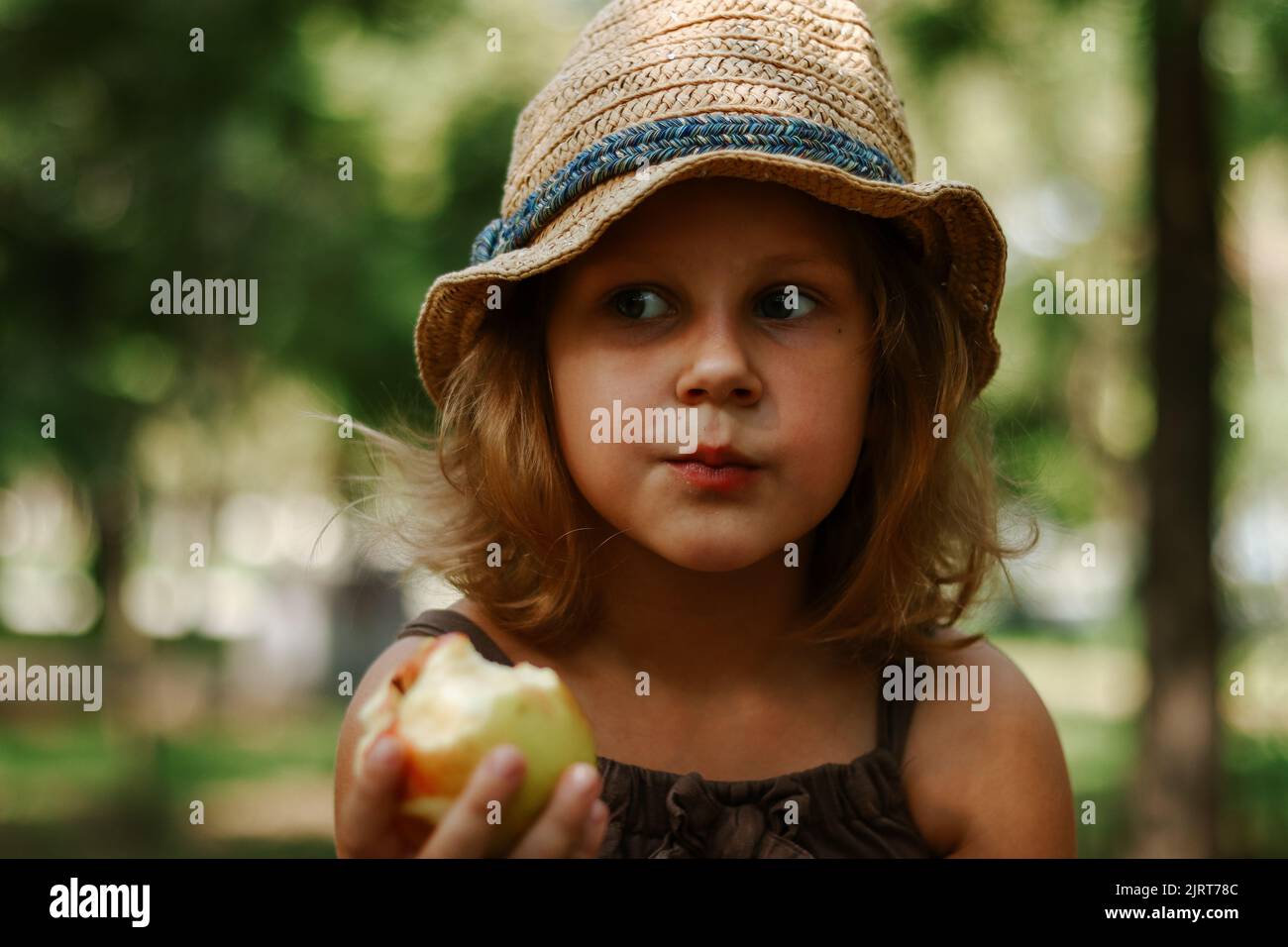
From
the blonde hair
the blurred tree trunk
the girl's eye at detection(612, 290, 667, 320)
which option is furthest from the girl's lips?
the blurred tree trunk

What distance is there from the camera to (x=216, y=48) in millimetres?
5785

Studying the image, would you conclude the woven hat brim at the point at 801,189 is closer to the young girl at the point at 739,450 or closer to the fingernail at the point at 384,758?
the young girl at the point at 739,450

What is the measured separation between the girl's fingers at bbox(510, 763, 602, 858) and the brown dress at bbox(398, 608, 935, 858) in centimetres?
57

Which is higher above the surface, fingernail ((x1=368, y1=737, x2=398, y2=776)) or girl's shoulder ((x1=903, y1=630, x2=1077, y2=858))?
fingernail ((x1=368, y1=737, x2=398, y2=776))

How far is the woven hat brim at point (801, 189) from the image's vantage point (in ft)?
6.84

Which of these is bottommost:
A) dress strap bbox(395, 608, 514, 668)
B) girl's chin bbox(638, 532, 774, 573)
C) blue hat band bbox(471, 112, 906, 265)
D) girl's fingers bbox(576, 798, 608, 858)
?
girl's fingers bbox(576, 798, 608, 858)

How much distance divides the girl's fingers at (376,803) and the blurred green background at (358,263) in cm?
105

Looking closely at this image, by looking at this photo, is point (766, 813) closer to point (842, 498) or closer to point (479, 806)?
point (842, 498)

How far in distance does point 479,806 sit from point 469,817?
0.08 feet

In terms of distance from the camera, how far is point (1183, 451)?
206 inches

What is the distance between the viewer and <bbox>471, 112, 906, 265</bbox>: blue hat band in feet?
7.03

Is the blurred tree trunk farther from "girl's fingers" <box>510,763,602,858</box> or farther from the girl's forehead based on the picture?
"girl's fingers" <box>510,763,602,858</box>

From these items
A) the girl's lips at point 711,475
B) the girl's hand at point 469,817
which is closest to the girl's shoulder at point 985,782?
the girl's lips at point 711,475

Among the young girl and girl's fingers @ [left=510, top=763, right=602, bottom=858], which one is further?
the young girl
